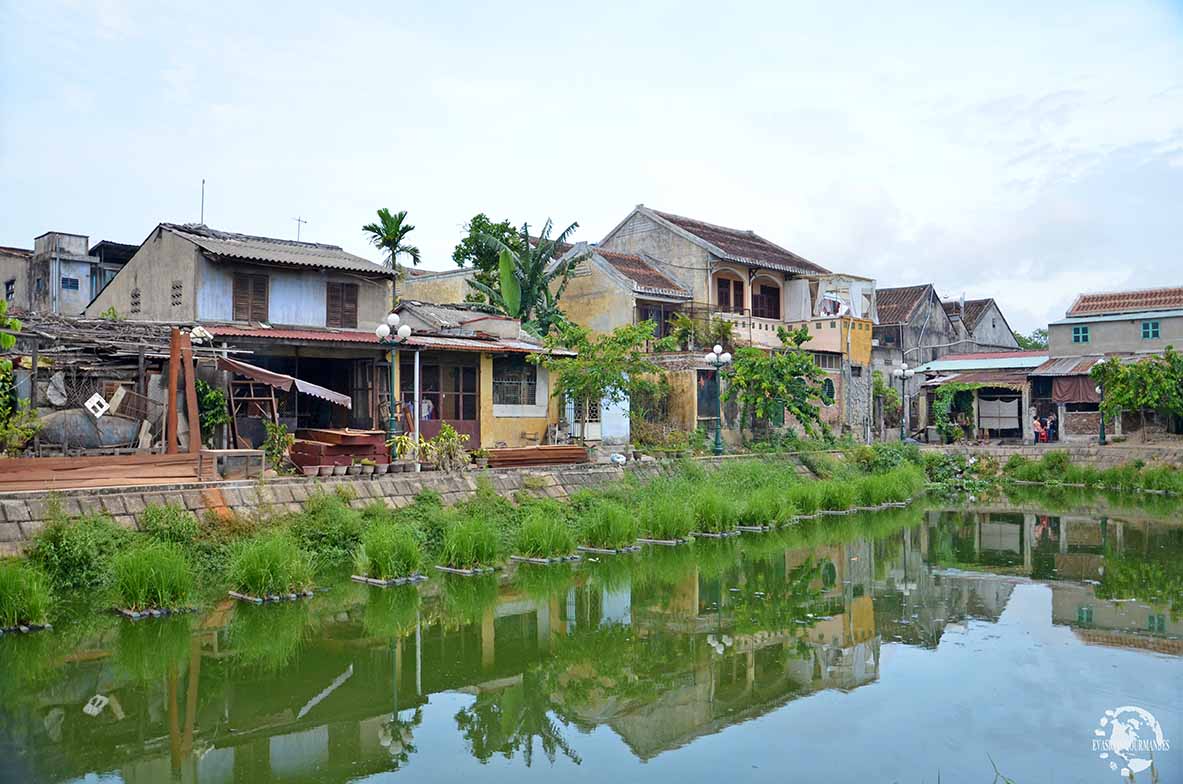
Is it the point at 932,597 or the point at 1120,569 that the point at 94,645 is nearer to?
the point at 932,597

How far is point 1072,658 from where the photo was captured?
11.0 meters

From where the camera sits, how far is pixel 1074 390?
32.4 m

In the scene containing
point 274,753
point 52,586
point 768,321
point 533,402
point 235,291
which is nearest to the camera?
point 274,753

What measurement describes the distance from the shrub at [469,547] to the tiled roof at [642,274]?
15.2 m

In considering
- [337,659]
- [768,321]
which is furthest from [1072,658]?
[768,321]

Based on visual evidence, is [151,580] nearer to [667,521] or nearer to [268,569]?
[268,569]

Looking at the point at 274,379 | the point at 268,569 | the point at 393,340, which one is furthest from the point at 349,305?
the point at 268,569

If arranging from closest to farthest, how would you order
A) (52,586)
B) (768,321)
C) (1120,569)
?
(52,586), (1120,569), (768,321)

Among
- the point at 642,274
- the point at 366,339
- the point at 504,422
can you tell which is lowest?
the point at 504,422

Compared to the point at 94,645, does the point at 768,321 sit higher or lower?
higher

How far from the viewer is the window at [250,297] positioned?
807 inches

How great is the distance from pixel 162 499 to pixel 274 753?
6.84m

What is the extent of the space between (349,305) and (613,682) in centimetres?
1420
